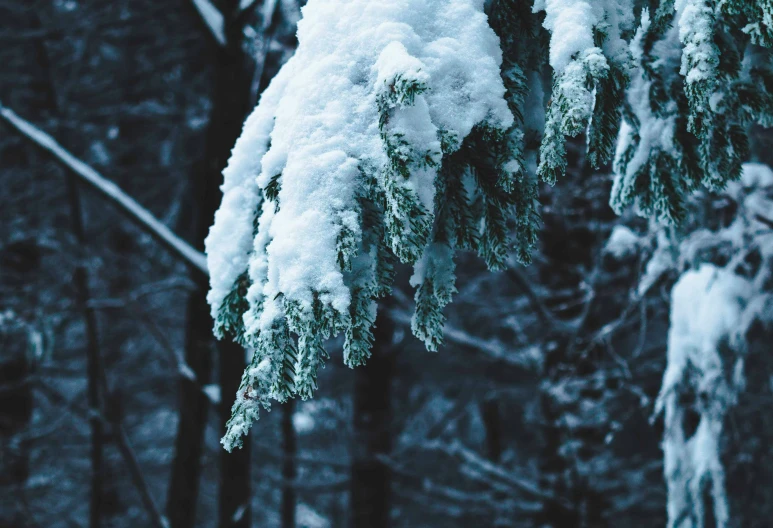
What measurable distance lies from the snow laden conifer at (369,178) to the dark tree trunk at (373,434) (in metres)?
4.38

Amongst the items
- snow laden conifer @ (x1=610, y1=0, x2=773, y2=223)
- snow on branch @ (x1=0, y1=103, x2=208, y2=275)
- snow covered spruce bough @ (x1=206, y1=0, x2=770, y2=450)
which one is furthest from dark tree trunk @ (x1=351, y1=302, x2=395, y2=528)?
snow covered spruce bough @ (x1=206, y1=0, x2=770, y2=450)

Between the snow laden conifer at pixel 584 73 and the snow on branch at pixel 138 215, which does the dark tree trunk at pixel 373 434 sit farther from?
the snow laden conifer at pixel 584 73

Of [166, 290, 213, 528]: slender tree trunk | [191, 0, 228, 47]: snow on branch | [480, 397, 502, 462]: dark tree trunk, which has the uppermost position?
[191, 0, 228, 47]: snow on branch

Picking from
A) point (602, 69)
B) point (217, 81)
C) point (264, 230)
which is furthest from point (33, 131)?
point (602, 69)

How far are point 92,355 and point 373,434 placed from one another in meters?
2.90

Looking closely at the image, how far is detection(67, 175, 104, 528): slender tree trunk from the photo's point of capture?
5.40 metres

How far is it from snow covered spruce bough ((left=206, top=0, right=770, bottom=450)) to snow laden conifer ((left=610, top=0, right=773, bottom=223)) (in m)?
0.02

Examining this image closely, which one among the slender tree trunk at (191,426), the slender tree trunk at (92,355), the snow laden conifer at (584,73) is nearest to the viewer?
the snow laden conifer at (584,73)

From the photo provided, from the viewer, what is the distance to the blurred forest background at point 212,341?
412 cm

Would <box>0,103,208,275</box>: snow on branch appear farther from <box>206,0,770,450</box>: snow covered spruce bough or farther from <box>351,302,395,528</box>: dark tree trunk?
<box>351,302,395,528</box>: dark tree trunk

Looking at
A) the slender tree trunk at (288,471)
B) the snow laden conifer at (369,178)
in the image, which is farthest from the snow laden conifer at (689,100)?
the slender tree trunk at (288,471)

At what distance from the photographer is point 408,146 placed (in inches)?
48.4

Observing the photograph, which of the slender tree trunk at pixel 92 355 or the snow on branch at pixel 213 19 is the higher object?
the snow on branch at pixel 213 19

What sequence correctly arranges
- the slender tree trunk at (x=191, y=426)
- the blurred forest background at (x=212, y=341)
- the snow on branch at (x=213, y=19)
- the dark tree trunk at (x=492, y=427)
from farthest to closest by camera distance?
the dark tree trunk at (x=492, y=427) → the blurred forest background at (x=212, y=341) → the slender tree trunk at (x=191, y=426) → the snow on branch at (x=213, y=19)
